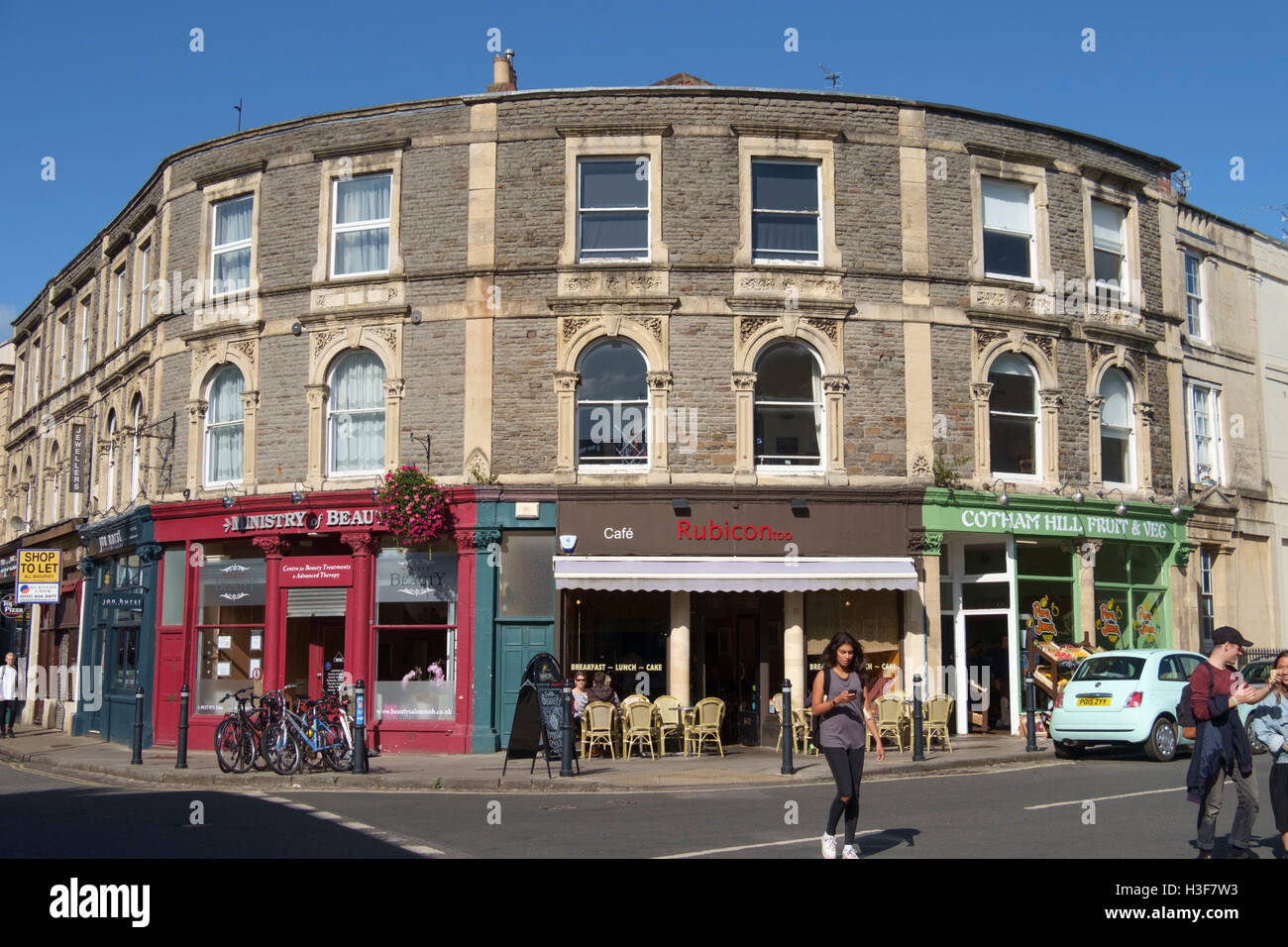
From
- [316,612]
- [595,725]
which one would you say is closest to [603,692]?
[595,725]

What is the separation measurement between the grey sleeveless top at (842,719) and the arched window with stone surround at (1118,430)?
15.4m

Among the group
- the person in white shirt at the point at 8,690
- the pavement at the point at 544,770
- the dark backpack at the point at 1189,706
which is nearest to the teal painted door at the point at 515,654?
the pavement at the point at 544,770

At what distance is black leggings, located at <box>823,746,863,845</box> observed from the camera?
1006cm

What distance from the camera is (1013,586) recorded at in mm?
22828

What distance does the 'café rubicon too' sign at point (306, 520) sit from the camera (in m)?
22.1

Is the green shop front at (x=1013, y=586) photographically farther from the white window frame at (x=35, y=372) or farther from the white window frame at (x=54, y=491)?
the white window frame at (x=35, y=372)

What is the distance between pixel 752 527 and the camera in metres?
21.5

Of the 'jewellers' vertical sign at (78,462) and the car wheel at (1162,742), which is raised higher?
the 'jewellers' vertical sign at (78,462)

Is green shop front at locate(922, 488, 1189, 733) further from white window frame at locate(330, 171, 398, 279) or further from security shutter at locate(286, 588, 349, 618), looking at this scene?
white window frame at locate(330, 171, 398, 279)

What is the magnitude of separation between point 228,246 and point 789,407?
11.4 meters

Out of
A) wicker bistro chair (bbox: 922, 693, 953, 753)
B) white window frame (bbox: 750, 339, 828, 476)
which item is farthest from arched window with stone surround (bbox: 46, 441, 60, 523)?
wicker bistro chair (bbox: 922, 693, 953, 753)
